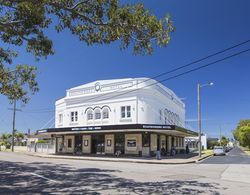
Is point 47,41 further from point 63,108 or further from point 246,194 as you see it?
point 63,108

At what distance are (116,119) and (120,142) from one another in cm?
279

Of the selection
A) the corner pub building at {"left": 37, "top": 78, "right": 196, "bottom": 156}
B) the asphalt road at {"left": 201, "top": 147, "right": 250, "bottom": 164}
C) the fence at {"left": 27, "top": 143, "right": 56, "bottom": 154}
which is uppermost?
the corner pub building at {"left": 37, "top": 78, "right": 196, "bottom": 156}

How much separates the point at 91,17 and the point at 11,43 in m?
4.17

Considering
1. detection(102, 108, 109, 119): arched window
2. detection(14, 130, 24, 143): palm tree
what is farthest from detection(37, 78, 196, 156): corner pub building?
detection(14, 130, 24, 143): palm tree

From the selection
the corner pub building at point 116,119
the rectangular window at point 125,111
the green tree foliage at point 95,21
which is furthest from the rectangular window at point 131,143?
the green tree foliage at point 95,21

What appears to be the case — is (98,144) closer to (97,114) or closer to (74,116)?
(97,114)

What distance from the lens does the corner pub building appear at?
39219 mm

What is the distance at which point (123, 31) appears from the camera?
10.5 metres

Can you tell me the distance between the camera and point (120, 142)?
40812 millimetres

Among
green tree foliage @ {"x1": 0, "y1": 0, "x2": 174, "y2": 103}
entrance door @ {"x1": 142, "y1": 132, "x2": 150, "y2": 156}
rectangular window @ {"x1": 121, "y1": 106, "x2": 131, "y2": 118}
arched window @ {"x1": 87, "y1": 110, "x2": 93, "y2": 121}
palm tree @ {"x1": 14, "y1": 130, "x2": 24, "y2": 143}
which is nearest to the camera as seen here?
green tree foliage @ {"x1": 0, "y1": 0, "x2": 174, "y2": 103}

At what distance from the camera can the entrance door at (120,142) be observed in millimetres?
40469

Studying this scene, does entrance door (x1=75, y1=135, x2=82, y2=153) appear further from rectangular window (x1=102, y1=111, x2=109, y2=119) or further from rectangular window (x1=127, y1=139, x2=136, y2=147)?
rectangular window (x1=127, y1=139, x2=136, y2=147)

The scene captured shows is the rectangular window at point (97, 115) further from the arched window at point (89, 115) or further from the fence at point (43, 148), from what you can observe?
the fence at point (43, 148)

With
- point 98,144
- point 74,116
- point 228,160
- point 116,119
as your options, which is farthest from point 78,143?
point 228,160
